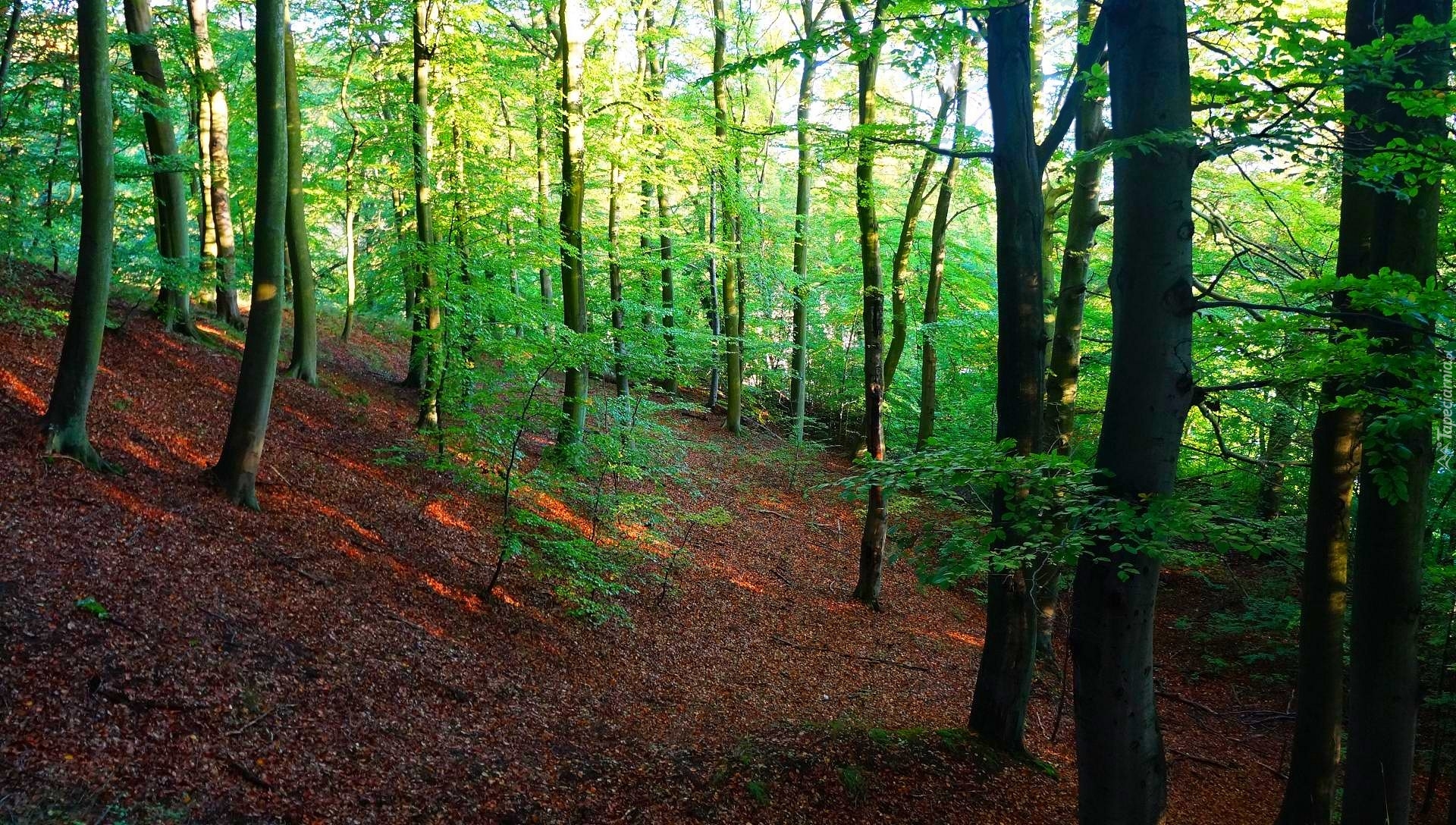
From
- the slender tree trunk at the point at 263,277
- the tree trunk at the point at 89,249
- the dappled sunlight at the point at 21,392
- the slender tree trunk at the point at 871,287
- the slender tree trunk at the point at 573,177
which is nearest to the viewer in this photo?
the tree trunk at the point at 89,249

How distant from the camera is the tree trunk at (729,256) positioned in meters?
17.2

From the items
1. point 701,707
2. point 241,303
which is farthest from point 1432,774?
point 241,303

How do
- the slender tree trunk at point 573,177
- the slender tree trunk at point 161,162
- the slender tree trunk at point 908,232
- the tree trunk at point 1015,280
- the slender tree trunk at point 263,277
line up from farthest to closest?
the slender tree trunk at point 908,232 → the slender tree trunk at point 573,177 → the slender tree trunk at point 161,162 → the slender tree trunk at point 263,277 → the tree trunk at point 1015,280

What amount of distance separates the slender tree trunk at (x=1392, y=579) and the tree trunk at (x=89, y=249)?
9.82 metres

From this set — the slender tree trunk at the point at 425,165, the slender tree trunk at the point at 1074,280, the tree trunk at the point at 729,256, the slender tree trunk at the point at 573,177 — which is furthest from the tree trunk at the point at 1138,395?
the tree trunk at the point at 729,256

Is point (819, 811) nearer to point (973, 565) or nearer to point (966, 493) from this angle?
point (973, 565)

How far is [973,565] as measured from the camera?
15.4 feet

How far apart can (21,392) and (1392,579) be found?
12.1 m

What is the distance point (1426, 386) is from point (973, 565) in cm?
237

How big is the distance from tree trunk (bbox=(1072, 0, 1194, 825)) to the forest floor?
254cm

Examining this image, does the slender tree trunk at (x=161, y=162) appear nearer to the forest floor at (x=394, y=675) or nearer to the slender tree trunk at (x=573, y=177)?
the forest floor at (x=394, y=675)

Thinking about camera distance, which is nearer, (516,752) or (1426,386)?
(1426,386)

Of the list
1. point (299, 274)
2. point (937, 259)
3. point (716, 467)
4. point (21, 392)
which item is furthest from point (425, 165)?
point (937, 259)

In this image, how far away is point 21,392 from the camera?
8172 millimetres
